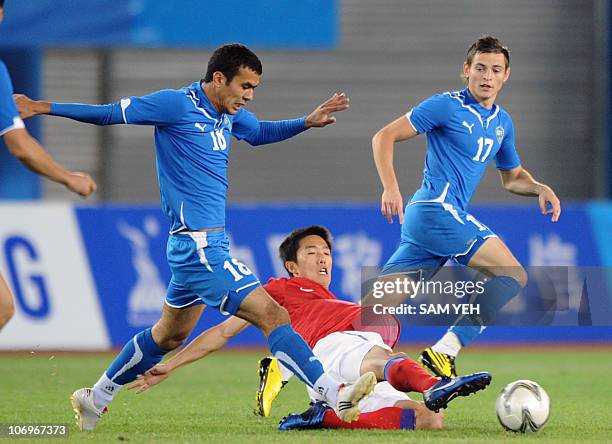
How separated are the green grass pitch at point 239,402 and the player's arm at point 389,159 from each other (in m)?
1.23

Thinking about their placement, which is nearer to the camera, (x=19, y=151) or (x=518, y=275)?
(x=19, y=151)

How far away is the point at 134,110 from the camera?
612 cm

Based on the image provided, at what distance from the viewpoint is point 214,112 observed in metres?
6.41

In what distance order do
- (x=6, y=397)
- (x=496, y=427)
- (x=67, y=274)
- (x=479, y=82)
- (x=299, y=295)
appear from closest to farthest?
(x=496, y=427) < (x=299, y=295) < (x=479, y=82) < (x=6, y=397) < (x=67, y=274)

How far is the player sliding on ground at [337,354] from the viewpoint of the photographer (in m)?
5.90

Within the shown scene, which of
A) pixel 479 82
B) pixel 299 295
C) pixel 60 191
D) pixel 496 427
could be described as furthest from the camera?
pixel 60 191

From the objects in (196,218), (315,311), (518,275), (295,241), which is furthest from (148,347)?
(518,275)

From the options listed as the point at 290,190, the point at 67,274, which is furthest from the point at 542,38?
the point at 67,274

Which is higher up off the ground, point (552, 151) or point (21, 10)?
point (21, 10)

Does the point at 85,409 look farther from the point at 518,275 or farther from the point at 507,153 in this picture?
the point at 507,153

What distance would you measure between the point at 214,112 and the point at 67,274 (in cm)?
600

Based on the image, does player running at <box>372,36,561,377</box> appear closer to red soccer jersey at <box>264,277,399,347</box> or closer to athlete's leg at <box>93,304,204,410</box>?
red soccer jersey at <box>264,277,399,347</box>

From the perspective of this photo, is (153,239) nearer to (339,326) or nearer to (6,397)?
(6,397)

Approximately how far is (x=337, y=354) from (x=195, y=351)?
0.86 metres
